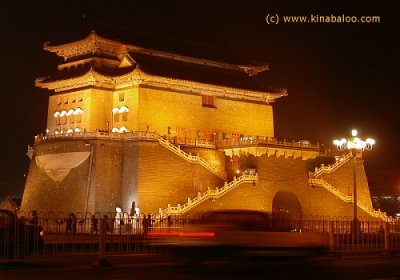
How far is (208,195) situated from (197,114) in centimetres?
936

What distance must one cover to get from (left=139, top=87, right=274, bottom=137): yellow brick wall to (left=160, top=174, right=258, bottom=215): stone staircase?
6.59m

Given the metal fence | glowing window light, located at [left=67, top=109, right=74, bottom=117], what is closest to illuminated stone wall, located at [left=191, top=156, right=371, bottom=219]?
glowing window light, located at [left=67, top=109, right=74, bottom=117]

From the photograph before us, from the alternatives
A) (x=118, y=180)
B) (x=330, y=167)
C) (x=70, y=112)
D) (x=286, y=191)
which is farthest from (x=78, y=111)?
(x=330, y=167)

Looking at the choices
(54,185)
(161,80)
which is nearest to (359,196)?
(161,80)

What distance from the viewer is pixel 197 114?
51.4 m

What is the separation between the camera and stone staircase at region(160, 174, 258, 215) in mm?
42031

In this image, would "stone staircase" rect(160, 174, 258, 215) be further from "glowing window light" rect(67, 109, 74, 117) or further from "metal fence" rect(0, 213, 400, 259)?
"metal fence" rect(0, 213, 400, 259)

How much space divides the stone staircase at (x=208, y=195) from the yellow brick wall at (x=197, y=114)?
659 cm

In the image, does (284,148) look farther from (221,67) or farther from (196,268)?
(196,268)

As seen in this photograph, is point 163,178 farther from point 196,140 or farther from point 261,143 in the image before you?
point 261,143

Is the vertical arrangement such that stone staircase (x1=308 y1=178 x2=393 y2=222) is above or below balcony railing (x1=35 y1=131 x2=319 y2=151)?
below

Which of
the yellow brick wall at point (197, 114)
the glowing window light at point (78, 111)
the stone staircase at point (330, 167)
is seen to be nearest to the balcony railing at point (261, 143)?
the stone staircase at point (330, 167)

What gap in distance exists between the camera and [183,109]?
50.5 m

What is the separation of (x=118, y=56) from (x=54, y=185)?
34.6ft
